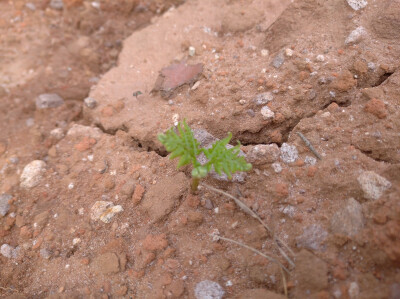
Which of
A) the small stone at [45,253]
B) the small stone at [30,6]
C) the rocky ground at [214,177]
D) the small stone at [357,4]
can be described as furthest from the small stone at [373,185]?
the small stone at [30,6]

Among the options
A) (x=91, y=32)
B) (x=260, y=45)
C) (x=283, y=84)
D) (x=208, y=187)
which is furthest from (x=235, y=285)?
(x=91, y=32)

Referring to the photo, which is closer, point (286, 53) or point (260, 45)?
point (286, 53)

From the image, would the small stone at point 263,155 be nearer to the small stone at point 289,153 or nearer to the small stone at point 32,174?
the small stone at point 289,153

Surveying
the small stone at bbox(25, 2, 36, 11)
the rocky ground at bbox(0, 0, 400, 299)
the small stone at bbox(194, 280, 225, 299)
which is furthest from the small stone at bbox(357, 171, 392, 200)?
the small stone at bbox(25, 2, 36, 11)

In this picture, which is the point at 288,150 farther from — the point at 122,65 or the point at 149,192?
the point at 122,65

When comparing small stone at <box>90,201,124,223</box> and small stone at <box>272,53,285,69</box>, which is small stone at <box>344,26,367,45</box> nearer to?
small stone at <box>272,53,285,69</box>

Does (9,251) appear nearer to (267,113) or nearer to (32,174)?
A: (32,174)

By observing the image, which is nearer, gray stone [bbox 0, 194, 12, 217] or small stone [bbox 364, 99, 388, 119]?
small stone [bbox 364, 99, 388, 119]
